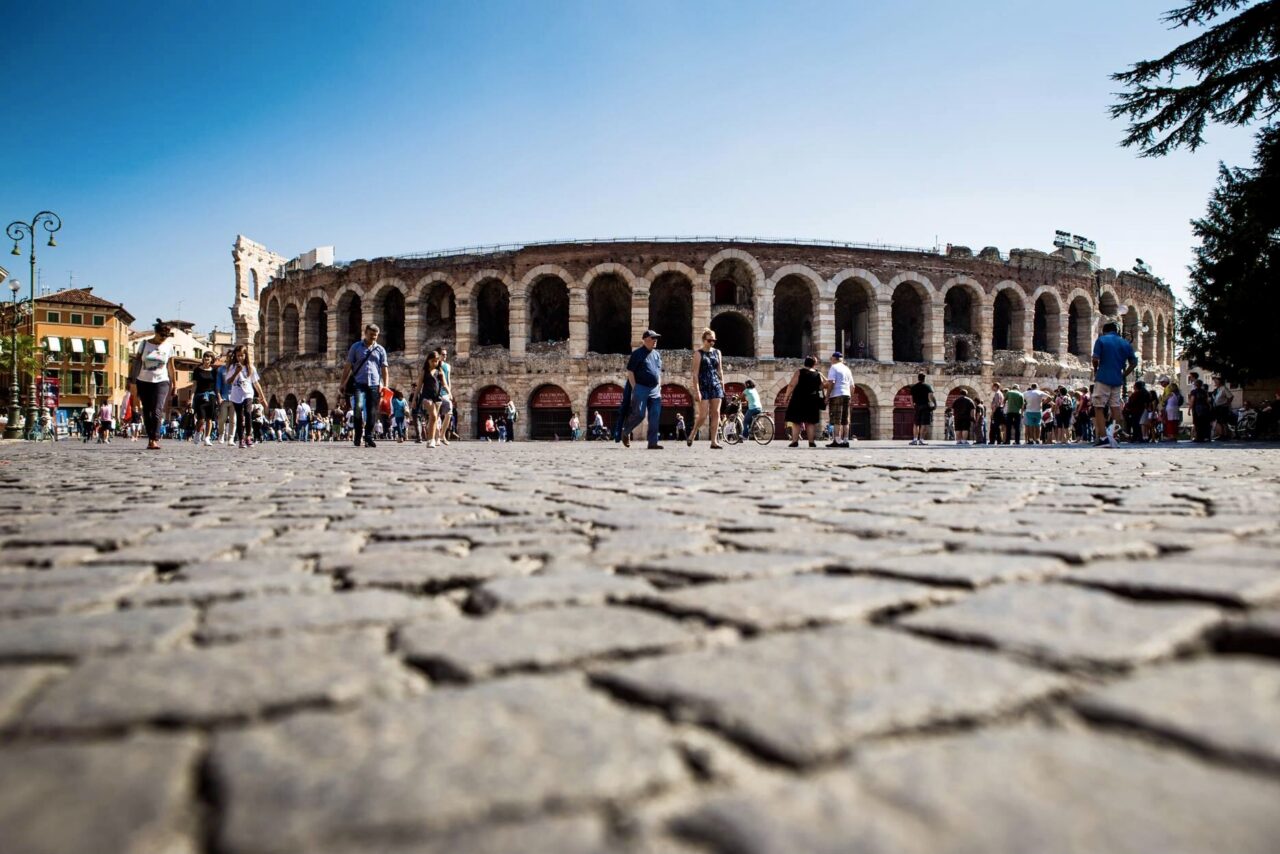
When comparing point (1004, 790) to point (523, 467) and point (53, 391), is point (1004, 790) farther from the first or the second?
point (53, 391)

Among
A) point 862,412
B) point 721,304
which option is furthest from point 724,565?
point 862,412

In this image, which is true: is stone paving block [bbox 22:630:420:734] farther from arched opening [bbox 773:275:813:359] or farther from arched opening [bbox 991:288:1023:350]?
arched opening [bbox 991:288:1023:350]

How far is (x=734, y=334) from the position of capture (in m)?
36.0

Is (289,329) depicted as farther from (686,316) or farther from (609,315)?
(686,316)

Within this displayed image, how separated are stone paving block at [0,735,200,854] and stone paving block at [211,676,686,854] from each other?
4 centimetres

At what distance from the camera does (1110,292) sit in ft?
124

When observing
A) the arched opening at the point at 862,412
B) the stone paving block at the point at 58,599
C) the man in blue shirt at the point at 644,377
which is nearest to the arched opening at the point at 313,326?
the arched opening at the point at 862,412

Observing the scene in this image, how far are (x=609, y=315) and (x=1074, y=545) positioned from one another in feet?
111

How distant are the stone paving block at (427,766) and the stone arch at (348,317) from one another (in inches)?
1414

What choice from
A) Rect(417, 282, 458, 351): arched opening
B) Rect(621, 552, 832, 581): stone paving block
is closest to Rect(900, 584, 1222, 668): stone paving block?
Rect(621, 552, 832, 581): stone paving block

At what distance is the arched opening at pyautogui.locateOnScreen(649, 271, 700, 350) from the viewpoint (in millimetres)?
34594

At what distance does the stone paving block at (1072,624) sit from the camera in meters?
1.29

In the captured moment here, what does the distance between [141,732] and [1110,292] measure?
44521mm

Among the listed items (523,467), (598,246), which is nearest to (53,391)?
(598,246)
